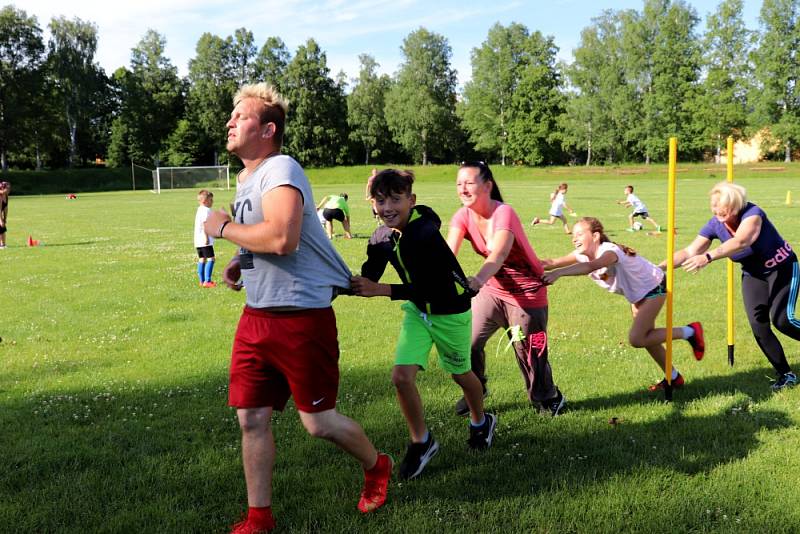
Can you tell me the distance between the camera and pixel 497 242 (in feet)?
14.7

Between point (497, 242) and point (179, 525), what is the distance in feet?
8.40

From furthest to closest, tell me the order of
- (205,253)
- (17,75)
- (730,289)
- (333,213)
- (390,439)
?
(17,75)
(333,213)
(205,253)
(730,289)
(390,439)

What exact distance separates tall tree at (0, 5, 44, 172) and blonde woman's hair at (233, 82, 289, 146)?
73.7m

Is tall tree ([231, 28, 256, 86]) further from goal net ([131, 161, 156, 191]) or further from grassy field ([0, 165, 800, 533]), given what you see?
grassy field ([0, 165, 800, 533])

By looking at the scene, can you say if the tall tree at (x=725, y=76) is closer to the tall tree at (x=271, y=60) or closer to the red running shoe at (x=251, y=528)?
the tall tree at (x=271, y=60)

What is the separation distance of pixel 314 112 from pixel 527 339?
8134cm

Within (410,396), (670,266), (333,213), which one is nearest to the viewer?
(410,396)

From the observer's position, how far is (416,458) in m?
4.12

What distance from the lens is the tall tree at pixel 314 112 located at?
82.5 m

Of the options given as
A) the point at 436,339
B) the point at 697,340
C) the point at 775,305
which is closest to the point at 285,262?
the point at 436,339

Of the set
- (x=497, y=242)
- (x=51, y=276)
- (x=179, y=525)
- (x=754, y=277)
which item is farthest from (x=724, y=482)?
(x=51, y=276)

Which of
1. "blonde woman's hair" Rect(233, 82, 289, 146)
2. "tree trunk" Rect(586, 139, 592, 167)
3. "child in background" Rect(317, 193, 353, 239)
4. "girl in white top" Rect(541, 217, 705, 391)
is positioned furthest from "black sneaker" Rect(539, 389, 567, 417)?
"tree trunk" Rect(586, 139, 592, 167)

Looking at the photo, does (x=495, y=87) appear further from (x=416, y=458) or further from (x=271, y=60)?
(x=416, y=458)

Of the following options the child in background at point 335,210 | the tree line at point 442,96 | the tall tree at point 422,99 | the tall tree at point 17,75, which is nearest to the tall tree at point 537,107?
the tree line at point 442,96
